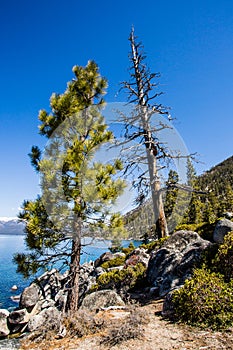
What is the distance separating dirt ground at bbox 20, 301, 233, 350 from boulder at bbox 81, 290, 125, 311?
1668 millimetres

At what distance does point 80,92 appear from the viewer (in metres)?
9.12

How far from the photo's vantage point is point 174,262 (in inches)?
328

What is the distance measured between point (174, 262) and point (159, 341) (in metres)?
4.31

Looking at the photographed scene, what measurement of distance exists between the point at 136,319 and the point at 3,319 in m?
7.99

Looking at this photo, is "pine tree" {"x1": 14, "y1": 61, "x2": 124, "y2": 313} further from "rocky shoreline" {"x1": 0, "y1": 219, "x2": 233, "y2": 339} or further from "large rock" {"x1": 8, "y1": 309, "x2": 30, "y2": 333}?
"large rock" {"x1": 8, "y1": 309, "x2": 30, "y2": 333}

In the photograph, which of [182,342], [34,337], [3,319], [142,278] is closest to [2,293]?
[3,319]

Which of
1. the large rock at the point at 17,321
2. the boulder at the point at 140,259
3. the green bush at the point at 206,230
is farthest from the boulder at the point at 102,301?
the green bush at the point at 206,230

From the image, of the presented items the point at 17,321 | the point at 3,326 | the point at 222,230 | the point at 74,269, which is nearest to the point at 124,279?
the point at 74,269

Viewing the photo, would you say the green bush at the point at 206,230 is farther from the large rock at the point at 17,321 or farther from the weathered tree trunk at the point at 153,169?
the large rock at the point at 17,321

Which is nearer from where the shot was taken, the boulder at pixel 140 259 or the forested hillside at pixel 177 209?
the forested hillside at pixel 177 209

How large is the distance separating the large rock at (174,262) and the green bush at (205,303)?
1619 millimetres

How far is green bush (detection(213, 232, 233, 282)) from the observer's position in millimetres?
5992

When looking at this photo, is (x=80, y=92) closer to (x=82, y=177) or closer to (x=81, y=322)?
(x=82, y=177)

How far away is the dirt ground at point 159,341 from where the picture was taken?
12.7 feet
